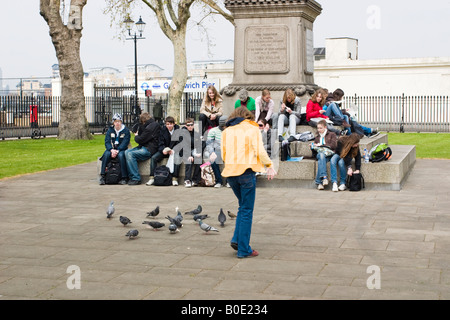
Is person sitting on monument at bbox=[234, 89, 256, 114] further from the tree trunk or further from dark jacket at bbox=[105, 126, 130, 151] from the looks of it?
the tree trunk

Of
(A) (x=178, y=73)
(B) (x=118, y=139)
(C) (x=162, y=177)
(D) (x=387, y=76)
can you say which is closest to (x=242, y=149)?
(C) (x=162, y=177)

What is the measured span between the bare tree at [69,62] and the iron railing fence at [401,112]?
16.5 meters

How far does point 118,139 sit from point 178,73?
68.8 ft

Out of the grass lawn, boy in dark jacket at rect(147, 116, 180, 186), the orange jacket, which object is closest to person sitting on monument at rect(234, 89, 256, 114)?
boy in dark jacket at rect(147, 116, 180, 186)

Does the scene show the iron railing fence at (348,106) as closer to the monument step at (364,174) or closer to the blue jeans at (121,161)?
the blue jeans at (121,161)

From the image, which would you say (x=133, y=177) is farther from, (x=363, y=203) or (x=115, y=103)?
(x=115, y=103)

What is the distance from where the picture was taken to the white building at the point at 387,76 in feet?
134

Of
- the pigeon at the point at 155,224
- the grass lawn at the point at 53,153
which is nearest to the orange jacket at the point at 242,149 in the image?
the pigeon at the point at 155,224

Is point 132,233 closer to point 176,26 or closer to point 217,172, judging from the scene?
point 217,172

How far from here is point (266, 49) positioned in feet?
52.3

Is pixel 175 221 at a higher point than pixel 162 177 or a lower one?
lower

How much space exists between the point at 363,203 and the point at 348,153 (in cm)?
163

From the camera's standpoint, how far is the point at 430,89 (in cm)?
4100
